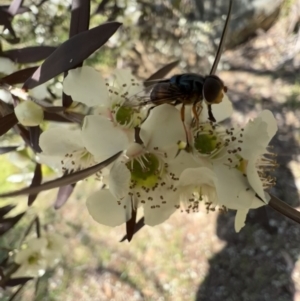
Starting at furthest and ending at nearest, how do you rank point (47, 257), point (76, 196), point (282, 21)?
point (282, 21)
point (76, 196)
point (47, 257)

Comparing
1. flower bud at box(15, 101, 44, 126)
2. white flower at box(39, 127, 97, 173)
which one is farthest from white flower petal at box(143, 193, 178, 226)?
flower bud at box(15, 101, 44, 126)

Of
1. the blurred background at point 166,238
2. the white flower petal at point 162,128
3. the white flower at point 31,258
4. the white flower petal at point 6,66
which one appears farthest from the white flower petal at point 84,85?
the blurred background at point 166,238

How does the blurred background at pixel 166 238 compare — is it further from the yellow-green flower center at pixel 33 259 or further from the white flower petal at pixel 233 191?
the white flower petal at pixel 233 191

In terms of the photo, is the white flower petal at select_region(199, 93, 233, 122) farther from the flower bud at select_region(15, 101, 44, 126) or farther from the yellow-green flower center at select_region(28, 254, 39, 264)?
the yellow-green flower center at select_region(28, 254, 39, 264)

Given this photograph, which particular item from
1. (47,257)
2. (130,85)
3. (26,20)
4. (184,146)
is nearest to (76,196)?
(26,20)

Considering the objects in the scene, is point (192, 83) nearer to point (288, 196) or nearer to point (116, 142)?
point (116, 142)

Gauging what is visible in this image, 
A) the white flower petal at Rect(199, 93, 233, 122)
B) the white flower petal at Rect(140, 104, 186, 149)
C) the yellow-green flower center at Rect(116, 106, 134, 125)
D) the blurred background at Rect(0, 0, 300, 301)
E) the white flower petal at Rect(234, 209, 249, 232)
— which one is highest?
the white flower petal at Rect(140, 104, 186, 149)
